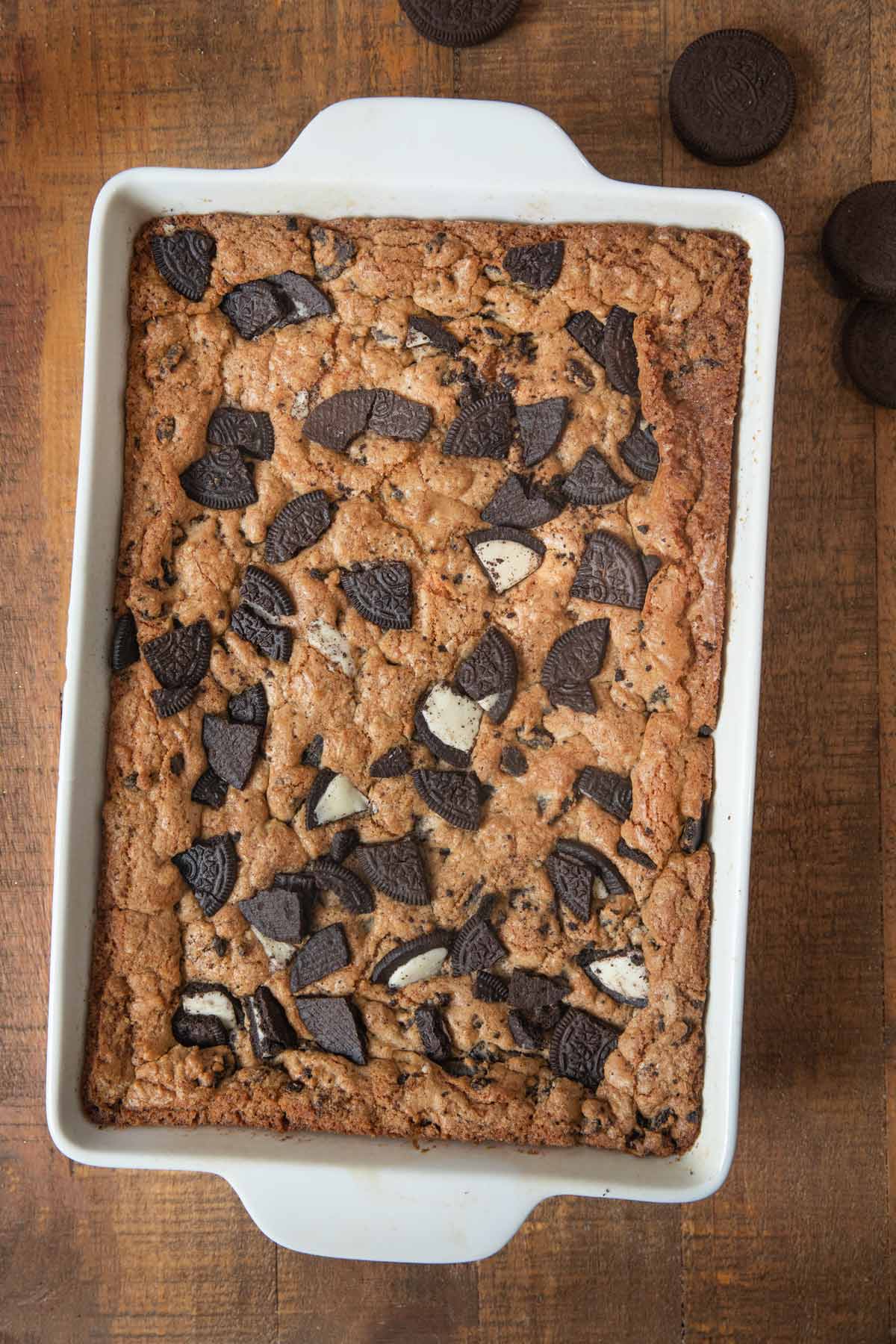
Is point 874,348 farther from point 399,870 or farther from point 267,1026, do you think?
point 267,1026

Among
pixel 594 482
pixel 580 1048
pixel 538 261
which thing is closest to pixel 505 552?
pixel 594 482

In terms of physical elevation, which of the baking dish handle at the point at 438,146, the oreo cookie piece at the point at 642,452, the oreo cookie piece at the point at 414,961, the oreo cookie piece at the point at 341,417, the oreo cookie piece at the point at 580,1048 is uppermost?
the baking dish handle at the point at 438,146

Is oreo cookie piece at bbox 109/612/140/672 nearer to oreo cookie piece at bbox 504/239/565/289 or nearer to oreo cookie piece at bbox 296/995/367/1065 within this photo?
oreo cookie piece at bbox 296/995/367/1065

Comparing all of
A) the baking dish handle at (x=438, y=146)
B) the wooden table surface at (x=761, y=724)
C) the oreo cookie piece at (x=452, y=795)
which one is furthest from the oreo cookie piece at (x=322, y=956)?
the baking dish handle at (x=438, y=146)

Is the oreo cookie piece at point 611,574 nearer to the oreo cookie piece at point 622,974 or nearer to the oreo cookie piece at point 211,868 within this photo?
the oreo cookie piece at point 622,974

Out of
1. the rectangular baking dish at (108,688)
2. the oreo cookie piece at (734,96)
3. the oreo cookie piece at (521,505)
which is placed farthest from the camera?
the oreo cookie piece at (734,96)

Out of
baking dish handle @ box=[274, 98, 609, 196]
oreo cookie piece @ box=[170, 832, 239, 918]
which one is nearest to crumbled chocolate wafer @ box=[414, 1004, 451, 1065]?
oreo cookie piece @ box=[170, 832, 239, 918]

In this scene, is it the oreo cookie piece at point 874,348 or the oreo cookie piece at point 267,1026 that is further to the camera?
the oreo cookie piece at point 874,348
